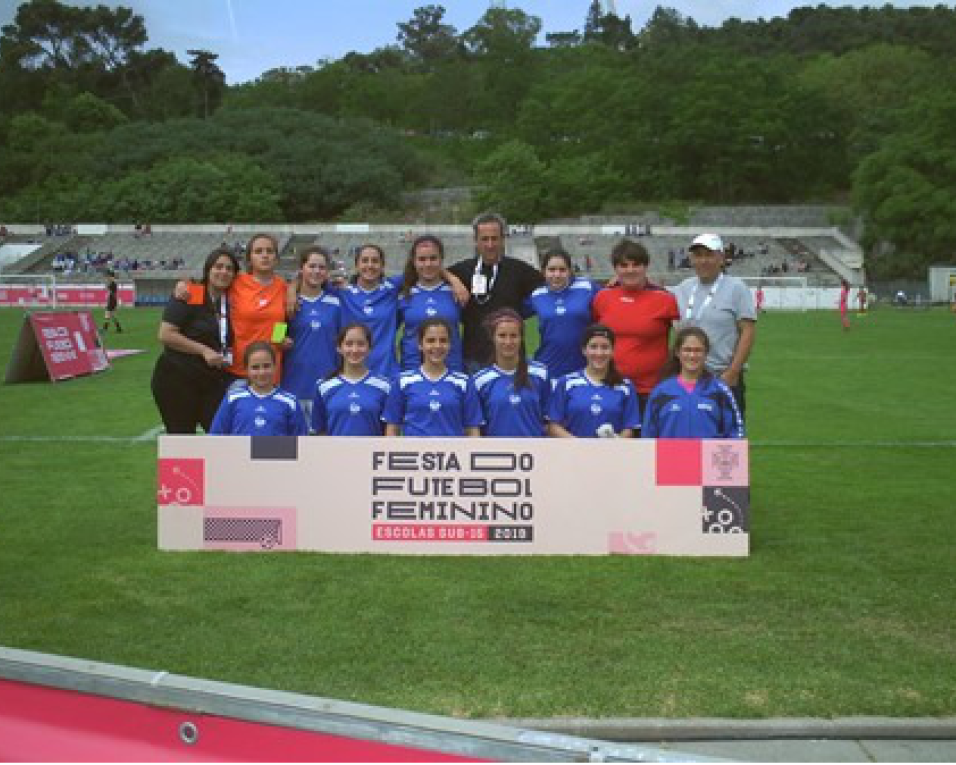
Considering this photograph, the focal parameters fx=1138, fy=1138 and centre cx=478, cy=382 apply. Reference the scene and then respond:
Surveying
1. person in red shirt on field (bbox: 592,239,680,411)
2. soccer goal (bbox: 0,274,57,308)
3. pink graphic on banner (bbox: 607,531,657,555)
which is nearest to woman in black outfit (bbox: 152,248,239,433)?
person in red shirt on field (bbox: 592,239,680,411)

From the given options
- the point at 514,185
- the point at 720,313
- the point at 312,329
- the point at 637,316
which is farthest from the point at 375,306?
the point at 514,185

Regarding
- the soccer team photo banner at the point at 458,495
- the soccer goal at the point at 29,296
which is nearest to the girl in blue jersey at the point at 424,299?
the soccer team photo banner at the point at 458,495

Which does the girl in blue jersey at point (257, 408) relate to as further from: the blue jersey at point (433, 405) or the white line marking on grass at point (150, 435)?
the white line marking on grass at point (150, 435)

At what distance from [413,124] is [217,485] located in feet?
435

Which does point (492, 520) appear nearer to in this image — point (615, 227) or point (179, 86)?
point (615, 227)

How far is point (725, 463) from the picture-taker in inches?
271

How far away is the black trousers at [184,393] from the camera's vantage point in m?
7.96

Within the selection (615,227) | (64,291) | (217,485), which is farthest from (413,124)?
(217,485)

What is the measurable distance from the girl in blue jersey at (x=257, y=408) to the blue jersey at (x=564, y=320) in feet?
5.79

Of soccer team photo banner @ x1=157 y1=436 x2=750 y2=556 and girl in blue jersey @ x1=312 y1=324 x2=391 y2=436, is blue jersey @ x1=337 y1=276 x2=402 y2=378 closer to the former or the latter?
girl in blue jersey @ x1=312 y1=324 x2=391 y2=436

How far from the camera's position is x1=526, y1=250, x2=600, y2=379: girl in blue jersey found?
24.6 ft

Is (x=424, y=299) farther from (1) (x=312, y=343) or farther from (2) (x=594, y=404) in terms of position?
(2) (x=594, y=404)

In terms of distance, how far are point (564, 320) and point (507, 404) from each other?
2.39ft

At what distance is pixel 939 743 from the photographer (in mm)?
4324
